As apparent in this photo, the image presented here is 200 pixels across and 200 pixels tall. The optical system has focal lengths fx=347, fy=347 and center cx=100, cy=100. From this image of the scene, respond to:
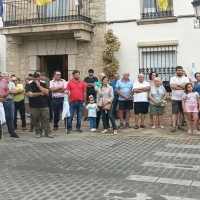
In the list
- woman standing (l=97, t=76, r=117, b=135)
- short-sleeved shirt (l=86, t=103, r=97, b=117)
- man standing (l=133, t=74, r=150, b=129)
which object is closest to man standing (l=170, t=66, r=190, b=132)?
man standing (l=133, t=74, r=150, b=129)

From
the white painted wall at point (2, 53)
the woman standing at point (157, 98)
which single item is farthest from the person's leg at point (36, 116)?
the white painted wall at point (2, 53)

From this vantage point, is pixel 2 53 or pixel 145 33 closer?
pixel 145 33

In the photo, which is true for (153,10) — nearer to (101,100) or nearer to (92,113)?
(101,100)

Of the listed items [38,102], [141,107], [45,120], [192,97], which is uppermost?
[192,97]

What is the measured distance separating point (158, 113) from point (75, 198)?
609 cm

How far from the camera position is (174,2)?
1326 centimetres

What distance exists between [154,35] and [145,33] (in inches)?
14.7

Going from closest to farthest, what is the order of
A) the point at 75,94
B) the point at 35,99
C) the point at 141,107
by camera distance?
the point at 35,99 < the point at 75,94 < the point at 141,107

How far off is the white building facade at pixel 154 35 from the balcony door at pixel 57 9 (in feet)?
6.32

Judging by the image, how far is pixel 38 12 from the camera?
15.0 m

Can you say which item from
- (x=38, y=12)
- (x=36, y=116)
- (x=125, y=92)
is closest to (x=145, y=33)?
(x=125, y=92)

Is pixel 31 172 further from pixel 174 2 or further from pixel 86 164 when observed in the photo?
pixel 174 2

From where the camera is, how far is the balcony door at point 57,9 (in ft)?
48.8

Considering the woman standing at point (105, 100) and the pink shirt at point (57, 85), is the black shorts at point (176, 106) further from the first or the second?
the pink shirt at point (57, 85)
